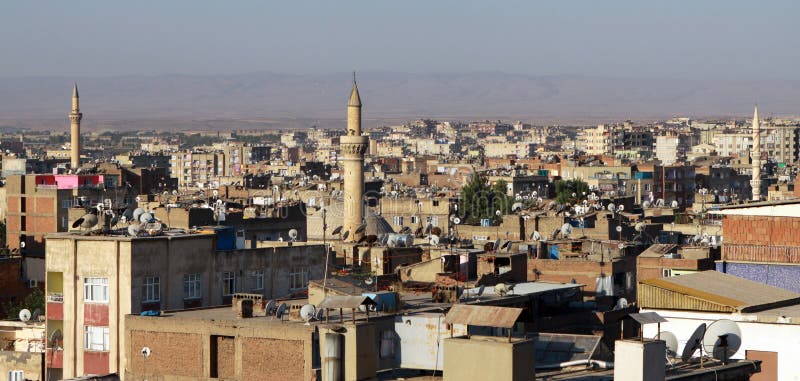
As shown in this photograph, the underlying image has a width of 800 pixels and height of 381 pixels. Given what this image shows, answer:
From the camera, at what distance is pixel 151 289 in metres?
22.2

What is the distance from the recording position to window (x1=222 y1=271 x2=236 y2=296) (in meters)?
23.8

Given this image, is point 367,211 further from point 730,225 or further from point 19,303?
point 730,225

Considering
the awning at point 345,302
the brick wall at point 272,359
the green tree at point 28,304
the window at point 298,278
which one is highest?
the awning at point 345,302

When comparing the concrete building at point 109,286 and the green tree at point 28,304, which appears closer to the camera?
the concrete building at point 109,286

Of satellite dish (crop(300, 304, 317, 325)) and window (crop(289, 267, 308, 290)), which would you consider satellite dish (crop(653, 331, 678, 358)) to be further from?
window (crop(289, 267, 308, 290))

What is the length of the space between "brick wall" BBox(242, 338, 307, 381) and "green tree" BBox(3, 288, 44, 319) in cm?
1204

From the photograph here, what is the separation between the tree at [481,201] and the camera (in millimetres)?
66450

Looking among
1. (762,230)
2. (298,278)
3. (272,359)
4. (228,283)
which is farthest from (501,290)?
(272,359)

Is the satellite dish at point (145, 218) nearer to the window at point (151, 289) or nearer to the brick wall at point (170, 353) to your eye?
the window at point (151, 289)

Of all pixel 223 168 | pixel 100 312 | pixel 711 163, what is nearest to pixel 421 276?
pixel 100 312

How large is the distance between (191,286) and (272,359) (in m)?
5.77

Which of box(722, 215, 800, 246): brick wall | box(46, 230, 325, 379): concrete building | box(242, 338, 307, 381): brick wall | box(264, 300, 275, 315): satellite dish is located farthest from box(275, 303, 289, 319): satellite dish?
box(722, 215, 800, 246): brick wall

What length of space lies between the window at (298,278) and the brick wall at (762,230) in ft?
21.5

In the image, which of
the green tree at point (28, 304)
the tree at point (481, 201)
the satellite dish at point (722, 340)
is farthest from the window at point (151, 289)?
the tree at point (481, 201)
